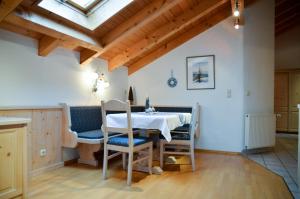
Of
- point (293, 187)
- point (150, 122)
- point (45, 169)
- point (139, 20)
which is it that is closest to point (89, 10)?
point (139, 20)

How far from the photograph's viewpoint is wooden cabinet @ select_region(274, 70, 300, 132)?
6.66 m

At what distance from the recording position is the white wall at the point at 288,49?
261 inches

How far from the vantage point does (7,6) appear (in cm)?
212

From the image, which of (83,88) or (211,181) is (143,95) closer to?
(83,88)

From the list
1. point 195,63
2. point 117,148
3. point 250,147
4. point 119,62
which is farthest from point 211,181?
point 119,62

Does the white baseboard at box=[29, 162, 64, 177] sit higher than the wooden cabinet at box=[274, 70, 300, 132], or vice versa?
the wooden cabinet at box=[274, 70, 300, 132]

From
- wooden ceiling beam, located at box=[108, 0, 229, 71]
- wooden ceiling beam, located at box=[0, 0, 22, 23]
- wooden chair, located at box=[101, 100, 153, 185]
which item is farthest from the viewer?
wooden ceiling beam, located at box=[108, 0, 229, 71]

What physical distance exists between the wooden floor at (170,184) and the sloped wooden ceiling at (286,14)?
3.79m

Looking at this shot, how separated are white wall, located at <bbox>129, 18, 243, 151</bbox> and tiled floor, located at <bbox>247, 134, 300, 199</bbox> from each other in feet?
1.60

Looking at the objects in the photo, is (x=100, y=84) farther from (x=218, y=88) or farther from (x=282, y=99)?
(x=282, y=99)

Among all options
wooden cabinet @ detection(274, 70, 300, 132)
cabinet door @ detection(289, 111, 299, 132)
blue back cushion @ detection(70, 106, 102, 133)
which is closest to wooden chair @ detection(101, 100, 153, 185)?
blue back cushion @ detection(70, 106, 102, 133)

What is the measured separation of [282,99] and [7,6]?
7243mm

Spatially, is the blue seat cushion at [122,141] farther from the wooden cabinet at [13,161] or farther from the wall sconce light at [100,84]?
the wall sconce light at [100,84]

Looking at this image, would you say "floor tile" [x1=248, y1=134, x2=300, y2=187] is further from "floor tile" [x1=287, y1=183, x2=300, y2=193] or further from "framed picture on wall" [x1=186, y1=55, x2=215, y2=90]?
"framed picture on wall" [x1=186, y1=55, x2=215, y2=90]
